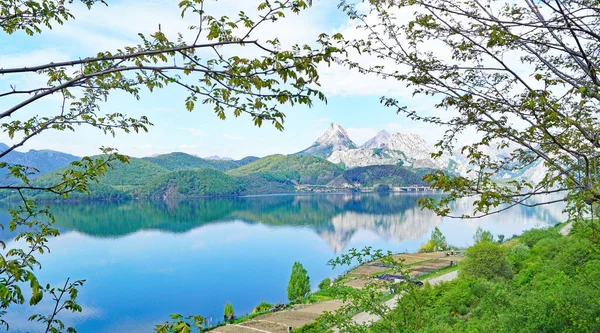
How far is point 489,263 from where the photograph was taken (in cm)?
1585

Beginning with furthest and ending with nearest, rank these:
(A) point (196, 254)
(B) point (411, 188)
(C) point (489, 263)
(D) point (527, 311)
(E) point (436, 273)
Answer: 1. (B) point (411, 188)
2. (A) point (196, 254)
3. (E) point (436, 273)
4. (C) point (489, 263)
5. (D) point (527, 311)

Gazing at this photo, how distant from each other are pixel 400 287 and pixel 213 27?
17.7 ft

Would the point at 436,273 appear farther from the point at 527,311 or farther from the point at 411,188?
the point at 411,188

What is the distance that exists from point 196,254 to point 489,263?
37.0 metres

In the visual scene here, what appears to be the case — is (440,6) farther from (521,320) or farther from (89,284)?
(89,284)

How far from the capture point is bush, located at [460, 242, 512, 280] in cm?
1577

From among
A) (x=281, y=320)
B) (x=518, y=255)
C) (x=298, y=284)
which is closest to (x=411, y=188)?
(x=298, y=284)

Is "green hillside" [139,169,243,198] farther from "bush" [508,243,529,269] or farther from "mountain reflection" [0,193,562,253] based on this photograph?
"bush" [508,243,529,269]

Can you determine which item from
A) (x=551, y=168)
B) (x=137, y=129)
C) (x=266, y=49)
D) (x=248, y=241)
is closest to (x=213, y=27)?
(x=266, y=49)

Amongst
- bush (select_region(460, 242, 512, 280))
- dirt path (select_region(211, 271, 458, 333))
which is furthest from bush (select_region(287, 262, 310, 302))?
bush (select_region(460, 242, 512, 280))

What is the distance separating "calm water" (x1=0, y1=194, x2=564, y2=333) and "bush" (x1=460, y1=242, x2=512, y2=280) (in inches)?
634

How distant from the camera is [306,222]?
77125 mm

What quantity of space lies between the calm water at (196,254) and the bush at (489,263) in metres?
16.1

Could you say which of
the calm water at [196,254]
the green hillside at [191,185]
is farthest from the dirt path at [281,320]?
the green hillside at [191,185]
